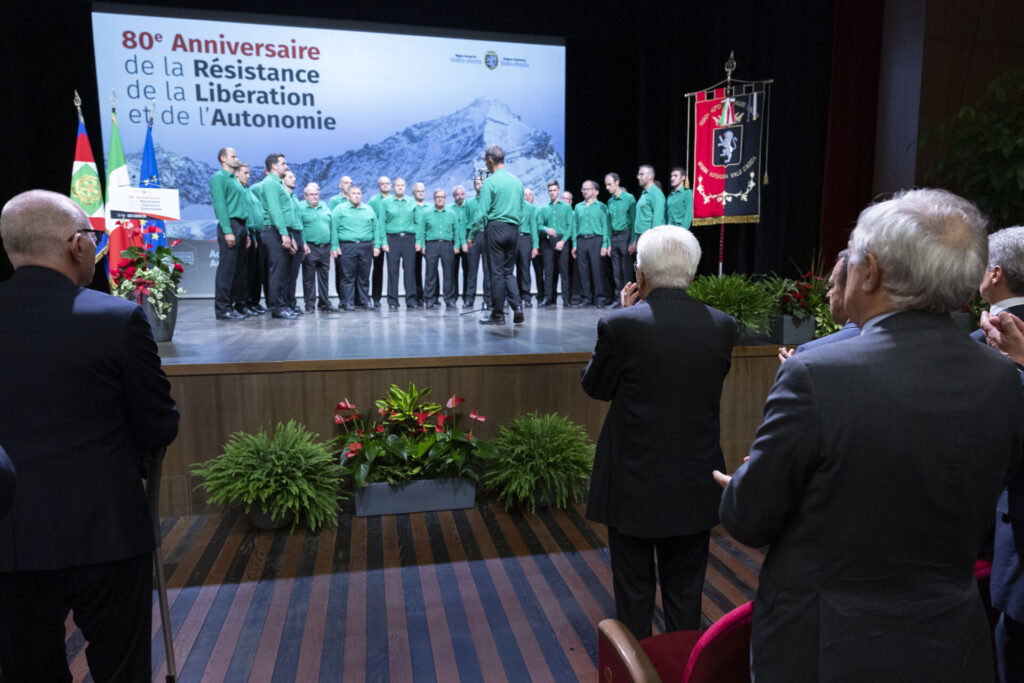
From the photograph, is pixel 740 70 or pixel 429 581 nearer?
pixel 429 581

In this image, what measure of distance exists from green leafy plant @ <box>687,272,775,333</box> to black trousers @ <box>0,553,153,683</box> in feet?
10.2

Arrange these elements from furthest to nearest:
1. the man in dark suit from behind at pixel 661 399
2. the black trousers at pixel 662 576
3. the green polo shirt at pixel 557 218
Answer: the green polo shirt at pixel 557 218
the black trousers at pixel 662 576
the man in dark suit from behind at pixel 661 399

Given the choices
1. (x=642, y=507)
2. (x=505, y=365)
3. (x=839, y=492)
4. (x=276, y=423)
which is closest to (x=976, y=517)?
(x=839, y=492)

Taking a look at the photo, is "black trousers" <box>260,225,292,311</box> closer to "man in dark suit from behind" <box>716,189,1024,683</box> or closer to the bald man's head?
the bald man's head

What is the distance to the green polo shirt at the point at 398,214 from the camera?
277 inches

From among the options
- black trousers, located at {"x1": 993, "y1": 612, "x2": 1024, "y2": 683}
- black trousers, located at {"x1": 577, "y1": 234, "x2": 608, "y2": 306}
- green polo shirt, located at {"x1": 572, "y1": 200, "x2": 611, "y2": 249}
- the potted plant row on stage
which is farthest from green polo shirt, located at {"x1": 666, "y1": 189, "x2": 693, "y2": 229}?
black trousers, located at {"x1": 993, "y1": 612, "x2": 1024, "y2": 683}

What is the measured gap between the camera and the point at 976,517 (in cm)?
79

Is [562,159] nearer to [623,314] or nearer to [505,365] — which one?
[505,365]

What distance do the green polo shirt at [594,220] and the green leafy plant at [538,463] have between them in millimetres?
4636

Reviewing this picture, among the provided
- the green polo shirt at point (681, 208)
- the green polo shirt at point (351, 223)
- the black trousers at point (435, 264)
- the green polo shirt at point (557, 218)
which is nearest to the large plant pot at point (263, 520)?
the green polo shirt at point (351, 223)

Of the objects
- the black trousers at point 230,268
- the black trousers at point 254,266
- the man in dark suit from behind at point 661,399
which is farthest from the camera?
the black trousers at point 254,266

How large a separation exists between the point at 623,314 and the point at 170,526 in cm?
239

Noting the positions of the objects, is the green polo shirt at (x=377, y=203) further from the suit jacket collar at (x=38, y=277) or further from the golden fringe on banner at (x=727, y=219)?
the suit jacket collar at (x=38, y=277)

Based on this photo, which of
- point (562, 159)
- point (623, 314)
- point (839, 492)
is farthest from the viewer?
point (562, 159)
